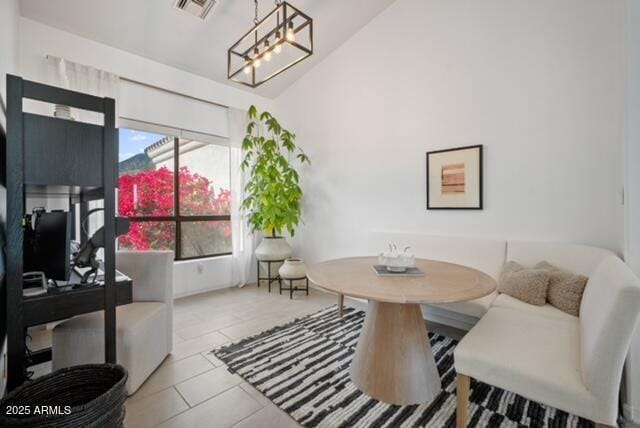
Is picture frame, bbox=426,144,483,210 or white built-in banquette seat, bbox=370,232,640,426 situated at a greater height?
picture frame, bbox=426,144,483,210

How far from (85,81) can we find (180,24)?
1081 mm

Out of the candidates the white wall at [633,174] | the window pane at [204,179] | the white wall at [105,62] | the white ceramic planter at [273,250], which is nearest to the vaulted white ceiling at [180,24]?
the white wall at [105,62]

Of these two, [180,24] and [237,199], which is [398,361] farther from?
[180,24]

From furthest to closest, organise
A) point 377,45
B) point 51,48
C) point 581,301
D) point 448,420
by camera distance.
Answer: point 377,45 → point 51,48 → point 581,301 → point 448,420

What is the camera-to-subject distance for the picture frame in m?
2.69

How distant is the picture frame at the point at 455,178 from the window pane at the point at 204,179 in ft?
9.03

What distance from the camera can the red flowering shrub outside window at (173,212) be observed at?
338cm

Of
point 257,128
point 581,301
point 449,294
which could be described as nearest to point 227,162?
point 257,128

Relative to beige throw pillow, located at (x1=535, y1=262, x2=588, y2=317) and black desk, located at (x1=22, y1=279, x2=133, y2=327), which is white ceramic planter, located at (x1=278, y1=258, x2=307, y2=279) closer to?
black desk, located at (x1=22, y1=279, x2=133, y2=327)

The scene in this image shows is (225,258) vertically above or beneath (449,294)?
beneath

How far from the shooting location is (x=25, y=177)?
1.27 m

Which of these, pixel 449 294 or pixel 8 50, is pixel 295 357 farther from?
pixel 8 50

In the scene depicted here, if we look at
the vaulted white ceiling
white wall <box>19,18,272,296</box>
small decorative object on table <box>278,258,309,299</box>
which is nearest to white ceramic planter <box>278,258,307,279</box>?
small decorative object on table <box>278,258,309,299</box>

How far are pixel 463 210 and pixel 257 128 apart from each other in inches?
122
